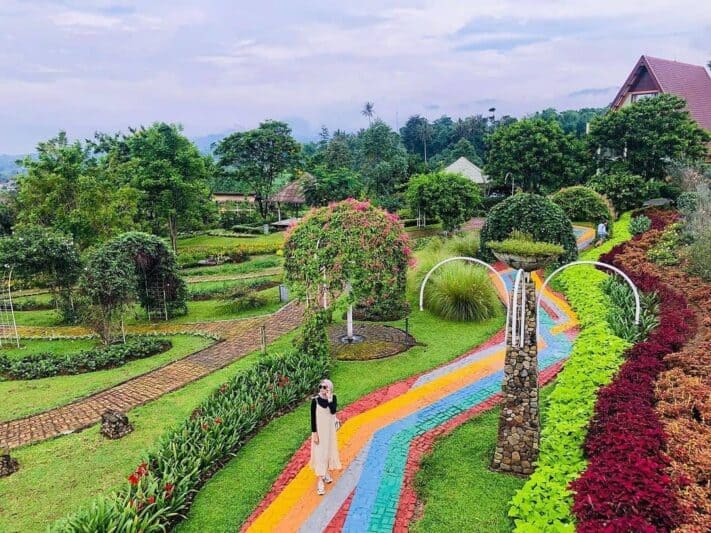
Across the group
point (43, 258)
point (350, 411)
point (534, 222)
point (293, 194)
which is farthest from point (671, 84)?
point (43, 258)

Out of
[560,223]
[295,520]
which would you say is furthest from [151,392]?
[560,223]

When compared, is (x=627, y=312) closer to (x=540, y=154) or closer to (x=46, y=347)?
(x=46, y=347)

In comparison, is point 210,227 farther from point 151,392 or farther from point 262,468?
point 262,468

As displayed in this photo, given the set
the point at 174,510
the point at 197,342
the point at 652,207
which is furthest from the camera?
the point at 652,207

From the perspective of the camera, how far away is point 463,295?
42.8 feet

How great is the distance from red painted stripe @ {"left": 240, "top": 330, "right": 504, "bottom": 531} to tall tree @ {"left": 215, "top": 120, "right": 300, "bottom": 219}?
29.7 meters

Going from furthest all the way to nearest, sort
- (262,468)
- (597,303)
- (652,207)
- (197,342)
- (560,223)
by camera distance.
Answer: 1. (652,207)
2. (560,223)
3. (197,342)
4. (597,303)
5. (262,468)

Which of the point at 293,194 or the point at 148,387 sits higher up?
the point at 293,194

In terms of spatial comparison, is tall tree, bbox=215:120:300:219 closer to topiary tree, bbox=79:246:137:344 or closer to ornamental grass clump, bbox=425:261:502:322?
topiary tree, bbox=79:246:137:344

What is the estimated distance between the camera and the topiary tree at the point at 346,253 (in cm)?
1024

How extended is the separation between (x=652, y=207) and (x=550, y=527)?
76.7 feet

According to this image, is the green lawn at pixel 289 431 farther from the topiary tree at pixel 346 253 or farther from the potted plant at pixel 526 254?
the potted plant at pixel 526 254

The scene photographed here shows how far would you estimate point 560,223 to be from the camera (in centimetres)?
1497

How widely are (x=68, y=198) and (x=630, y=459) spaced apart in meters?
20.5
